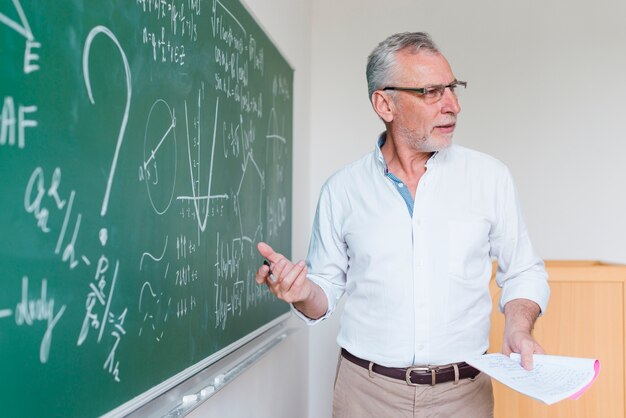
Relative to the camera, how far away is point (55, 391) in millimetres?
1162

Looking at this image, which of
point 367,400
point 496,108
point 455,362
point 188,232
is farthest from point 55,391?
point 496,108

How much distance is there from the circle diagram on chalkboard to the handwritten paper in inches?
31.8

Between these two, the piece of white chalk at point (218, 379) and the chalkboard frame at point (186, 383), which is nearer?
the chalkboard frame at point (186, 383)

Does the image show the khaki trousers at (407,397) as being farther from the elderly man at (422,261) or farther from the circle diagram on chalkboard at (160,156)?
the circle diagram on chalkboard at (160,156)

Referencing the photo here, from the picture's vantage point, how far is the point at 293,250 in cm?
342

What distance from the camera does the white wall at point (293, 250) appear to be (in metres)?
2.53

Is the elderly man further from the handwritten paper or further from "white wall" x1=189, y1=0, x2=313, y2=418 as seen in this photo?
A: "white wall" x1=189, y1=0, x2=313, y2=418

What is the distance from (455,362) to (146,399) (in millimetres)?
797

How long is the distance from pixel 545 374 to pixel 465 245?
46 cm

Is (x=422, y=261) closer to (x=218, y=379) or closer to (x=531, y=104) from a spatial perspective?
(x=218, y=379)

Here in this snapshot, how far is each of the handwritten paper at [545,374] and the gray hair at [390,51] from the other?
84 cm

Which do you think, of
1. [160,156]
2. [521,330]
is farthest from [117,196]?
[521,330]

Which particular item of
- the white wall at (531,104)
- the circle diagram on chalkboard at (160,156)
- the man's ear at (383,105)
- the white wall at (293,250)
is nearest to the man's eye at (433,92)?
the man's ear at (383,105)

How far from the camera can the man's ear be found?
195 centimetres
